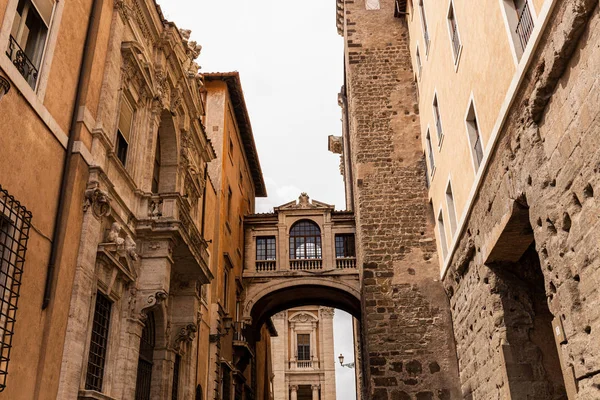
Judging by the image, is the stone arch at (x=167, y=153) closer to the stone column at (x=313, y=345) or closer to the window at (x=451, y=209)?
the window at (x=451, y=209)

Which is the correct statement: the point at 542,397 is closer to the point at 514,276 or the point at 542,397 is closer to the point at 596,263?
the point at 514,276

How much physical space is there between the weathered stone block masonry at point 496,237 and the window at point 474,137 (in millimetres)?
572

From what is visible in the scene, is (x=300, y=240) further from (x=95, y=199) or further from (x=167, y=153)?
(x=95, y=199)

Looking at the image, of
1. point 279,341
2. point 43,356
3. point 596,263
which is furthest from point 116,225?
point 279,341

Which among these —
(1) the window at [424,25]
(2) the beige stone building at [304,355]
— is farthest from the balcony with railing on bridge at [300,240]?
(2) the beige stone building at [304,355]

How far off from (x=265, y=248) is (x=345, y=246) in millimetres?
3516

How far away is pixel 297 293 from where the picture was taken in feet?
84.4

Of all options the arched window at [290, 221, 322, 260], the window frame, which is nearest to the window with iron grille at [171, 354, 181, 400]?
the window frame

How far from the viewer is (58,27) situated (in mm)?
8219

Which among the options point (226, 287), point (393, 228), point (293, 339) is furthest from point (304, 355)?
point (393, 228)

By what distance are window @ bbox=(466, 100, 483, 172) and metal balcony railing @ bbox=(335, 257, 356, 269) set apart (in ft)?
48.3

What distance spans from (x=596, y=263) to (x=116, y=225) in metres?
7.06

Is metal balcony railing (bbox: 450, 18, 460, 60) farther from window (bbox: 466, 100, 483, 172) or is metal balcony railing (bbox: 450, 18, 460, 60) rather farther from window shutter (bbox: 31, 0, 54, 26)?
window shutter (bbox: 31, 0, 54, 26)

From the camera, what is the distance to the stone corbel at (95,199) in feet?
28.4
